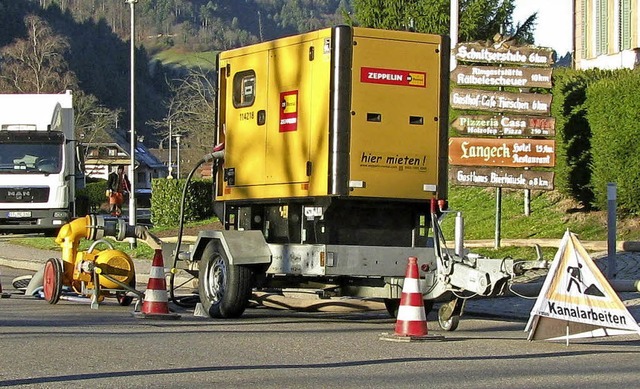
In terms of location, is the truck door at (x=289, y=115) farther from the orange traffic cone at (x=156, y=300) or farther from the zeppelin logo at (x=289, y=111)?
the orange traffic cone at (x=156, y=300)

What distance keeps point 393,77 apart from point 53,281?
16.6 feet

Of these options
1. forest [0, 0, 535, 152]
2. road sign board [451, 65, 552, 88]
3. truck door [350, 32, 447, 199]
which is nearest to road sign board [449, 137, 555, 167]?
road sign board [451, 65, 552, 88]

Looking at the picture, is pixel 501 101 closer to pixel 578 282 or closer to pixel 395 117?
pixel 395 117

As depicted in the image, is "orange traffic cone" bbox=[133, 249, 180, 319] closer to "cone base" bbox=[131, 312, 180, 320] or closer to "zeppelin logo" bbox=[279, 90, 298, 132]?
"cone base" bbox=[131, 312, 180, 320]

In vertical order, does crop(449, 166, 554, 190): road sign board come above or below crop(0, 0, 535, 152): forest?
below

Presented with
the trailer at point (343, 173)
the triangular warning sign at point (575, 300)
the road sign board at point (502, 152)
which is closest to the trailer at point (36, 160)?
the road sign board at point (502, 152)

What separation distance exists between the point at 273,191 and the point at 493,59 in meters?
8.07

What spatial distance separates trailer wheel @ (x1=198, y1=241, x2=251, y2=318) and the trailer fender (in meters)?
0.11

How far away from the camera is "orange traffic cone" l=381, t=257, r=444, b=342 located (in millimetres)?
12312

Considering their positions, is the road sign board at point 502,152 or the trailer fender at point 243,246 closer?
the trailer fender at point 243,246

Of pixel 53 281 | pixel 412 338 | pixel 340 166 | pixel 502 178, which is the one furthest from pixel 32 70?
pixel 412 338

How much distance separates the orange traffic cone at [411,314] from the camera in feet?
40.4

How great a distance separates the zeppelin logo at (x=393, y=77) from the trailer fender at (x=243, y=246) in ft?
7.55

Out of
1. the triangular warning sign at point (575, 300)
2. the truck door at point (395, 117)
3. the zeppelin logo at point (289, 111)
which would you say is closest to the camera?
the triangular warning sign at point (575, 300)
